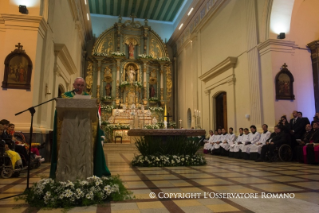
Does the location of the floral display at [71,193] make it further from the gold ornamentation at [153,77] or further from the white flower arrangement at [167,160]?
the gold ornamentation at [153,77]

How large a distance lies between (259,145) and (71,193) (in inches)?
255

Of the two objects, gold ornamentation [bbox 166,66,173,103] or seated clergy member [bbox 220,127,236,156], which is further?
gold ornamentation [bbox 166,66,173,103]

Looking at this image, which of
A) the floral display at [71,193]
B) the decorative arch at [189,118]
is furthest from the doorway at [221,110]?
the floral display at [71,193]

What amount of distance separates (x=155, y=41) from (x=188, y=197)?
15.7 m

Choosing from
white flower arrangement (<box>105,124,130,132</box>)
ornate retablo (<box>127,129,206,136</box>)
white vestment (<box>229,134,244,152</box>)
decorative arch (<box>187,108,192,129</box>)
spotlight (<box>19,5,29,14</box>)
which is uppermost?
spotlight (<box>19,5,29,14</box>)

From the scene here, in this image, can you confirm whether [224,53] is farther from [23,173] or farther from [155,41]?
[23,173]

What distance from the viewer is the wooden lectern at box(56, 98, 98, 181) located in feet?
9.64

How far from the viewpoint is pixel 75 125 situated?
2990mm

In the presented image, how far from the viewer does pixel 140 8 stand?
17.7 meters

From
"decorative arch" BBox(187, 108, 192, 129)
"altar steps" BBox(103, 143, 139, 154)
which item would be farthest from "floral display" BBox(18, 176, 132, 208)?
"decorative arch" BBox(187, 108, 192, 129)

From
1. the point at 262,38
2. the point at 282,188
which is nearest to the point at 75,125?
the point at 282,188

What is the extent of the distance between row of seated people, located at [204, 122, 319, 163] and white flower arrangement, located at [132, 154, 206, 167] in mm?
2214

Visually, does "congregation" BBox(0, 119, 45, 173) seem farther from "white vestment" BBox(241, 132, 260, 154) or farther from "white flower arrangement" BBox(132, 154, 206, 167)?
"white vestment" BBox(241, 132, 260, 154)

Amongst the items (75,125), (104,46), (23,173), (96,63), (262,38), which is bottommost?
(23,173)
